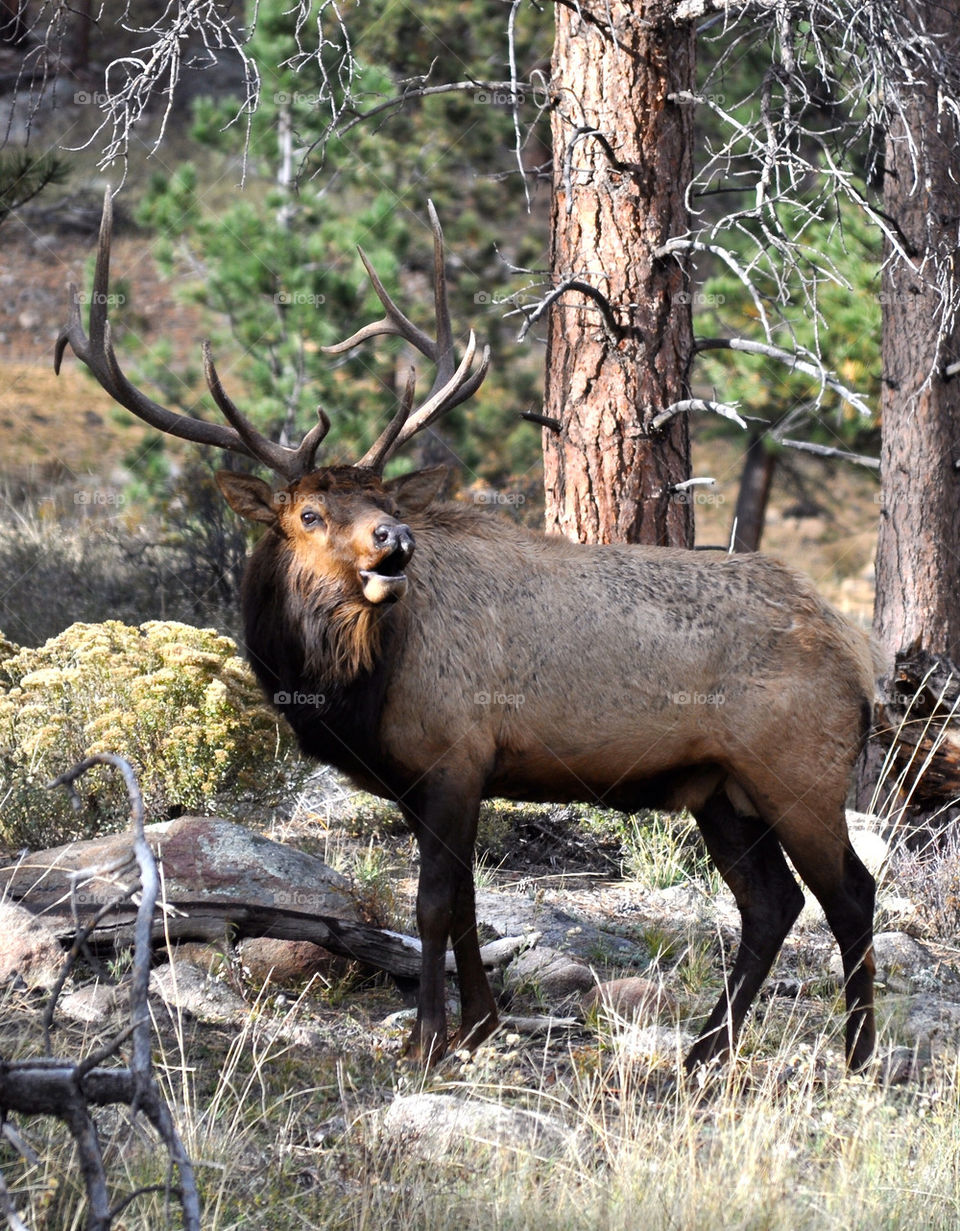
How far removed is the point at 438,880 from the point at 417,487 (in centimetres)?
164

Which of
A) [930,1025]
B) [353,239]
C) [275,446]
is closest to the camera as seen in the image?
[275,446]

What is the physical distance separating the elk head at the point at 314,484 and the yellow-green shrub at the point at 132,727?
157 centimetres

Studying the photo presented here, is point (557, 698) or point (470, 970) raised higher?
point (557, 698)

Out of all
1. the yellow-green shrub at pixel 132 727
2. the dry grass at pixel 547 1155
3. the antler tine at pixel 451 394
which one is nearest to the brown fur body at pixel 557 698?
the antler tine at pixel 451 394

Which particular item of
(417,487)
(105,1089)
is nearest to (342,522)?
(417,487)

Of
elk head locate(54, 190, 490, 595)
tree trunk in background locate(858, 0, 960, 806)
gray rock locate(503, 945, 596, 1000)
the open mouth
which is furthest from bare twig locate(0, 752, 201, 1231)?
tree trunk in background locate(858, 0, 960, 806)

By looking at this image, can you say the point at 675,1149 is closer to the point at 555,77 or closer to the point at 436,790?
the point at 436,790

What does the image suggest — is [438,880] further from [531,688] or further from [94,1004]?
[94,1004]

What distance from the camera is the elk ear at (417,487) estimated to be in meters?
5.74

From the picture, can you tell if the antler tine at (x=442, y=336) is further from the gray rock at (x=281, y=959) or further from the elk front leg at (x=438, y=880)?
the gray rock at (x=281, y=959)

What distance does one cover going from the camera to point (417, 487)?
580 cm

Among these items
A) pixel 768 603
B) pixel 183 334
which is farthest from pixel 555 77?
pixel 183 334

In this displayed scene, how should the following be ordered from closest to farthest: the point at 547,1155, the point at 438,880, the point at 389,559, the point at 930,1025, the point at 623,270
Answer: the point at 547,1155, the point at 389,559, the point at 438,880, the point at 930,1025, the point at 623,270

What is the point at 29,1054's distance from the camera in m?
4.51
